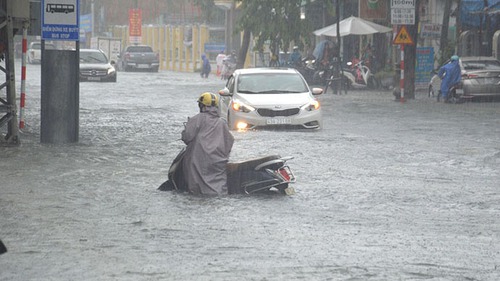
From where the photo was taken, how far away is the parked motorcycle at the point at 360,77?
46.3 m

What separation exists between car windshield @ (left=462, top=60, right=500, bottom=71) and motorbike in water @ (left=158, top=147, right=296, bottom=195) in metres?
21.9

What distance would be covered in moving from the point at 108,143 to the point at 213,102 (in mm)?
7211

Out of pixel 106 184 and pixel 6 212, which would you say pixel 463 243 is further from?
pixel 106 184

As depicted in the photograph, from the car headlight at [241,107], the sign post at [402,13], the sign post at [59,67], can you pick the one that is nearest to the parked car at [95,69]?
the sign post at [402,13]

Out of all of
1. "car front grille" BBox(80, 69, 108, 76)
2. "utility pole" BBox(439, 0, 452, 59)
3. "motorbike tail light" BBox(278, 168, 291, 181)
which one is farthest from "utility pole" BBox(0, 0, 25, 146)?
"car front grille" BBox(80, 69, 108, 76)

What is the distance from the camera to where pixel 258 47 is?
54.8m

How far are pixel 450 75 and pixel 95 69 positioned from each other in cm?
1944

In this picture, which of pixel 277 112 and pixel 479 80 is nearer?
pixel 277 112

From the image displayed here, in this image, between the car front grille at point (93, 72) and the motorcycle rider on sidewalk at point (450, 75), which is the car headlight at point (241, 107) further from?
the car front grille at point (93, 72)

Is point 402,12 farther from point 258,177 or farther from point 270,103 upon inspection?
point 258,177

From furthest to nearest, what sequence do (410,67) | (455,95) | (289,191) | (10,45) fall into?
(410,67), (455,95), (10,45), (289,191)

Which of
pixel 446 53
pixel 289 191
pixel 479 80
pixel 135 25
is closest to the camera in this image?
pixel 289 191

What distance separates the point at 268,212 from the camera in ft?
40.1

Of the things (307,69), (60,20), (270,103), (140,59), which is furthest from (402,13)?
(140,59)
